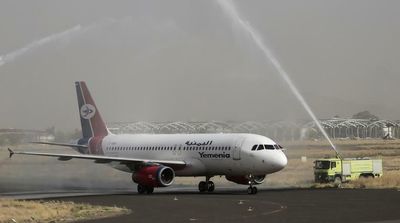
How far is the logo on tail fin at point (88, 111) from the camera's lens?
215ft

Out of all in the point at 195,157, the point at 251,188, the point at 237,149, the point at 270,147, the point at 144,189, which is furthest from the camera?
the point at 195,157

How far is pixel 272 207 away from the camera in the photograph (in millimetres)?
35562

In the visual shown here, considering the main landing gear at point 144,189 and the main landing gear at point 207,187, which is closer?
the main landing gear at point 144,189

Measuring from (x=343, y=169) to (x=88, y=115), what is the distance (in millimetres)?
23930

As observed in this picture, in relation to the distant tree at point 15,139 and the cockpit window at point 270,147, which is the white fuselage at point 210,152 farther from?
the distant tree at point 15,139

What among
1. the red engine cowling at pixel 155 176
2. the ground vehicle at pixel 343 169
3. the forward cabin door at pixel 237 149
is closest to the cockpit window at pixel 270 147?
the forward cabin door at pixel 237 149

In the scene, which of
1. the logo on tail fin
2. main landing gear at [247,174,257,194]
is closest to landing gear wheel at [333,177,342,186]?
main landing gear at [247,174,257,194]

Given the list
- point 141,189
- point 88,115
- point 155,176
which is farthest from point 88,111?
point 155,176

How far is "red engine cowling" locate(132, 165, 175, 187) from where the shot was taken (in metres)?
50.1

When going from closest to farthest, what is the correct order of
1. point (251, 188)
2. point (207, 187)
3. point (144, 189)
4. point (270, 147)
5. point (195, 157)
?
1. point (251, 188)
2. point (270, 147)
3. point (144, 189)
4. point (207, 187)
5. point (195, 157)

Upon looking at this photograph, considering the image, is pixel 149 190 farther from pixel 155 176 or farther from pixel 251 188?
pixel 251 188

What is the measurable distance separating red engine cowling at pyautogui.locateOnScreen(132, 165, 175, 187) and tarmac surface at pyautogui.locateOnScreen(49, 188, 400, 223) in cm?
541

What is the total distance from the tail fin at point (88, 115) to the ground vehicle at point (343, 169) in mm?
19598

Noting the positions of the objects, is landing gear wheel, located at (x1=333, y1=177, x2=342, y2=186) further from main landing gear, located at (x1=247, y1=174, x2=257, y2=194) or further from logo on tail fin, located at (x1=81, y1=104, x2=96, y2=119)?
logo on tail fin, located at (x1=81, y1=104, x2=96, y2=119)
